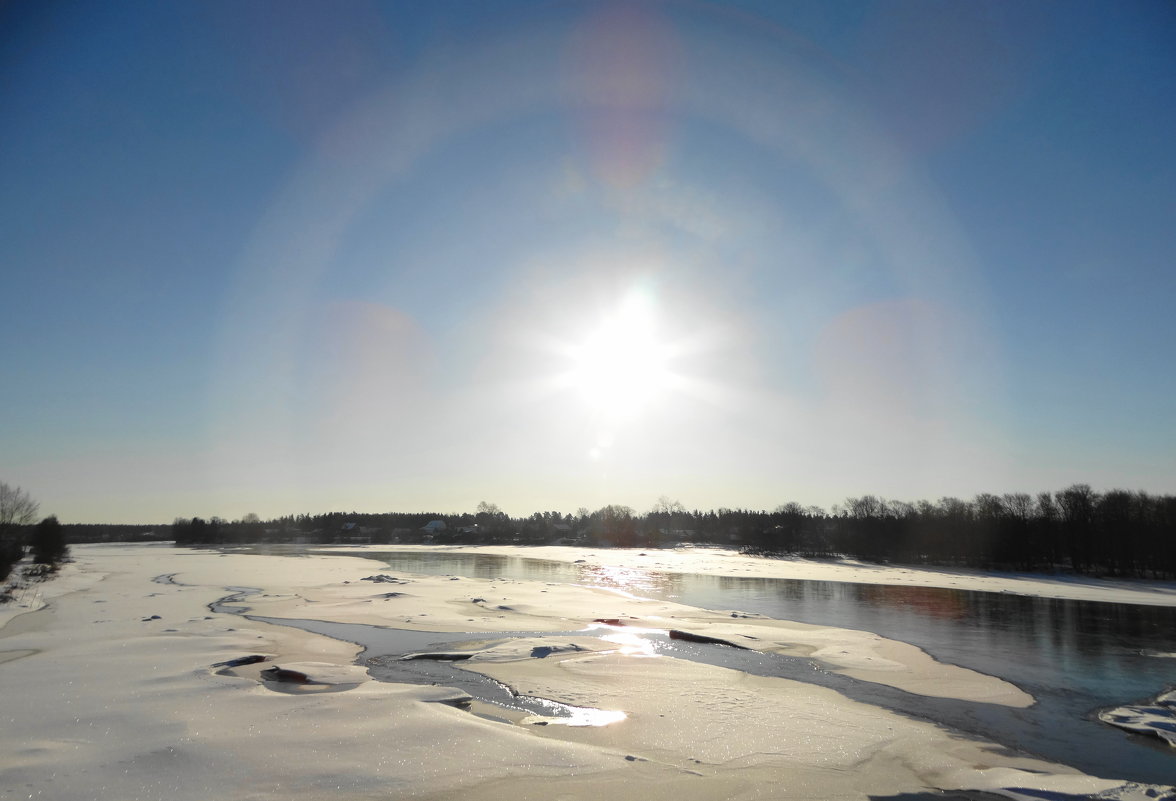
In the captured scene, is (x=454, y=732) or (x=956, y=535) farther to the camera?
(x=956, y=535)

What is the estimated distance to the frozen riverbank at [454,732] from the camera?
297 inches

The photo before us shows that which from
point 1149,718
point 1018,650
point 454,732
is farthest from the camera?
point 1018,650

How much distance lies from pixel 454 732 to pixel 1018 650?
685 inches

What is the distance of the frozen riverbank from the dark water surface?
96cm

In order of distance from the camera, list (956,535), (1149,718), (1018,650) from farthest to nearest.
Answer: (956,535) < (1018,650) < (1149,718)

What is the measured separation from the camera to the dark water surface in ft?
33.4

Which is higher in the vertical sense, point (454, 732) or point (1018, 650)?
point (454, 732)

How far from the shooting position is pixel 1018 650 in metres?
18.4

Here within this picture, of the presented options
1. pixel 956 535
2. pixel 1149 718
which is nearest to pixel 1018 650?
pixel 1149 718

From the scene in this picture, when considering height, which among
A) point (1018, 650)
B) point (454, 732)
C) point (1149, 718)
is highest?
Answer: point (454, 732)

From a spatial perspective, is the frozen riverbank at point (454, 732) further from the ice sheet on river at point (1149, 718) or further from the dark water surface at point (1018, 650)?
the ice sheet on river at point (1149, 718)

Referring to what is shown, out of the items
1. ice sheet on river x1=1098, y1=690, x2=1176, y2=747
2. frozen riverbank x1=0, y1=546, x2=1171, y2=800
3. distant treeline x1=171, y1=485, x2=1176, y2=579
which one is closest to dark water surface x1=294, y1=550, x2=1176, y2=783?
ice sheet on river x1=1098, y1=690, x2=1176, y2=747

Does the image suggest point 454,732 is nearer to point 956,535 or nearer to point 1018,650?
point 1018,650

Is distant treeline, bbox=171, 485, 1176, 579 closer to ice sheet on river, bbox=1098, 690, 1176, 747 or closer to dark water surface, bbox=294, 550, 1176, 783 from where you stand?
dark water surface, bbox=294, 550, 1176, 783
